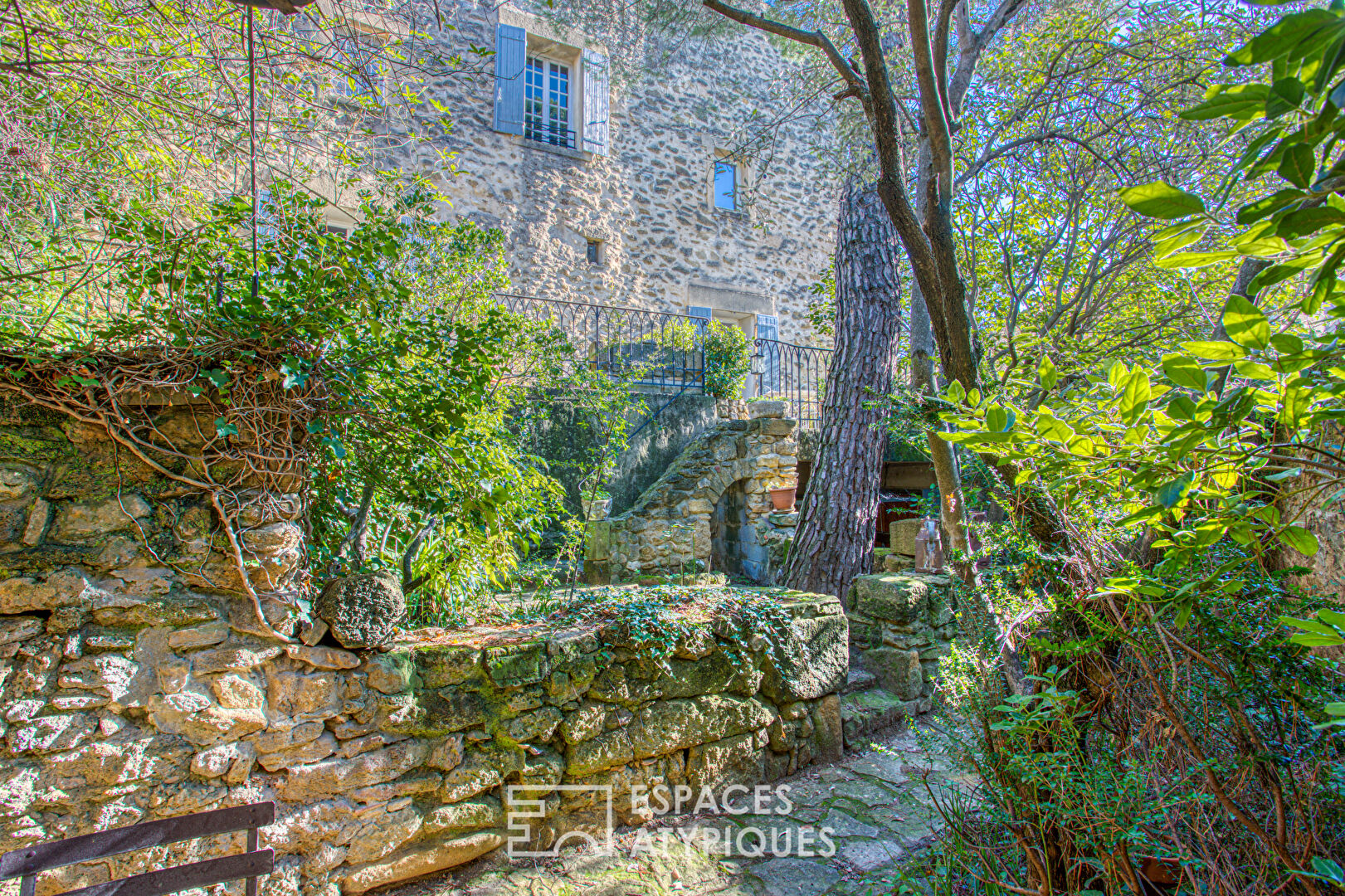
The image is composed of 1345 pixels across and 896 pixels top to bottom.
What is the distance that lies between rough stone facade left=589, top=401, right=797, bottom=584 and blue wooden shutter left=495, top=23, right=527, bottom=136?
5.00 m

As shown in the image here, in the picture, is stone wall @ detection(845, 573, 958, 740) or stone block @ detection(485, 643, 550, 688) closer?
stone block @ detection(485, 643, 550, 688)

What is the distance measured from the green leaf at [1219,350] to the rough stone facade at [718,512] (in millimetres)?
5191

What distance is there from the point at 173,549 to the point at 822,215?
1074 centimetres

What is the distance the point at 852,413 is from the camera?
211 inches

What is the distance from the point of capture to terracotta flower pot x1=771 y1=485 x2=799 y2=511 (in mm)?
6781

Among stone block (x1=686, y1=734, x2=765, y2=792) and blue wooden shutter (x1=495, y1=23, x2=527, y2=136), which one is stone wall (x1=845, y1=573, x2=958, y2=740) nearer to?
stone block (x1=686, y1=734, x2=765, y2=792)

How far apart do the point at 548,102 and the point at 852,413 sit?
21.7 feet

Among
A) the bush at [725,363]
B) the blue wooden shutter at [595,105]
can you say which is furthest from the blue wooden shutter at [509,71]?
the bush at [725,363]

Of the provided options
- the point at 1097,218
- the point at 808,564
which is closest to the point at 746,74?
the point at 1097,218

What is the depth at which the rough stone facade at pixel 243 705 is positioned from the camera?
2002mm

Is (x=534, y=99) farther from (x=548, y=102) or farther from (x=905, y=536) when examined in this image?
(x=905, y=536)

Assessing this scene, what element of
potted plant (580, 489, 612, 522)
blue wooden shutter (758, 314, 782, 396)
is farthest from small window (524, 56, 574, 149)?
potted plant (580, 489, 612, 522)

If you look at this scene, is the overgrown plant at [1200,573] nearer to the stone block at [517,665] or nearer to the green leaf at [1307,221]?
the green leaf at [1307,221]

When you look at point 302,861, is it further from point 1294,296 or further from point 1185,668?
point 1294,296
